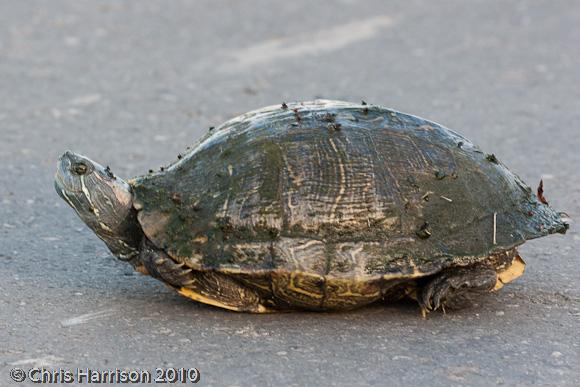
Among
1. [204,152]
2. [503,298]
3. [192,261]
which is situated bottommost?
[503,298]

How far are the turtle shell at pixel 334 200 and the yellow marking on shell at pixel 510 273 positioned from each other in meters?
0.20

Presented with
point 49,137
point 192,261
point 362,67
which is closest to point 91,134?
point 49,137

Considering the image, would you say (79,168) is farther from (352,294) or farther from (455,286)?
(455,286)

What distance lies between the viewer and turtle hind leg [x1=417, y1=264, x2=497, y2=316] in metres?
4.84

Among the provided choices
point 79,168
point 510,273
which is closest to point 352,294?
point 510,273

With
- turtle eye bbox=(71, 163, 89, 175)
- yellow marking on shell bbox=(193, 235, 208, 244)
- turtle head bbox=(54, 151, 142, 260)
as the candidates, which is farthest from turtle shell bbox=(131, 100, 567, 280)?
turtle eye bbox=(71, 163, 89, 175)

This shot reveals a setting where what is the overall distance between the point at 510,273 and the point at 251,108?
4.50 metres

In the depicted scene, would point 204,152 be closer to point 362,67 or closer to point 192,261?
point 192,261

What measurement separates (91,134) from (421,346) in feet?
14.9

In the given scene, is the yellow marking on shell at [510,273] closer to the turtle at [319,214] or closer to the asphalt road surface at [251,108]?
the turtle at [319,214]

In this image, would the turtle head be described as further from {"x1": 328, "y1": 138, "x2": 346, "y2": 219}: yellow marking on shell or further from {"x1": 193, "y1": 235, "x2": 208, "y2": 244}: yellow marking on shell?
{"x1": 328, "y1": 138, "x2": 346, "y2": 219}: yellow marking on shell

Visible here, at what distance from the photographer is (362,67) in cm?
1064

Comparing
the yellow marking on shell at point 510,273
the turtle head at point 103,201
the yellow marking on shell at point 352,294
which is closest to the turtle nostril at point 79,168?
the turtle head at point 103,201

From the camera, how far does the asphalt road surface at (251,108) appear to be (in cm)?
452
